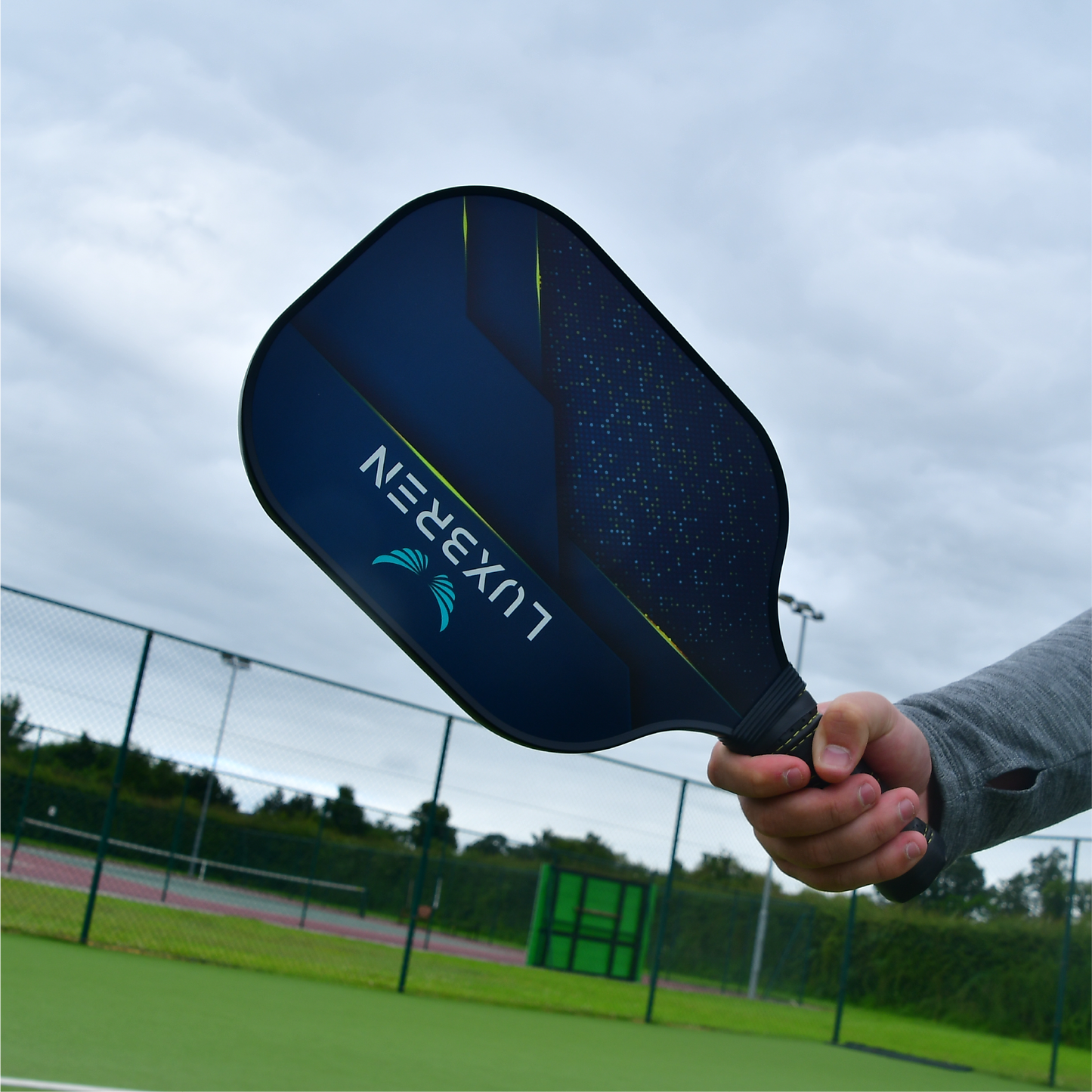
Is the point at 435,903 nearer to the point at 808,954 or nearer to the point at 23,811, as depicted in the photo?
the point at 23,811

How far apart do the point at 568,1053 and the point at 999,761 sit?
20.7 ft

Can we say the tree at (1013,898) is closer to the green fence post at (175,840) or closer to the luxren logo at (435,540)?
the green fence post at (175,840)

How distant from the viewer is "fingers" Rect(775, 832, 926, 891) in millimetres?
1145

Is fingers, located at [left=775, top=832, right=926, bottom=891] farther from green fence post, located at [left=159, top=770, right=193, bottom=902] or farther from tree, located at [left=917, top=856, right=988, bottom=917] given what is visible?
tree, located at [left=917, top=856, right=988, bottom=917]

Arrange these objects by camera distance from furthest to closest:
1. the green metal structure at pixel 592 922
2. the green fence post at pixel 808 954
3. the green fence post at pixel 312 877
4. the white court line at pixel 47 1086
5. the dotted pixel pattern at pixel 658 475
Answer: the green fence post at pixel 808 954 < the green metal structure at pixel 592 922 < the green fence post at pixel 312 877 < the white court line at pixel 47 1086 < the dotted pixel pattern at pixel 658 475

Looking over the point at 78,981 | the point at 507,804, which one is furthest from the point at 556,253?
the point at 507,804

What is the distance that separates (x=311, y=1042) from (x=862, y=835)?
508 cm

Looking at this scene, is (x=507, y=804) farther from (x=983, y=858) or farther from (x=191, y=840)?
(x=983, y=858)

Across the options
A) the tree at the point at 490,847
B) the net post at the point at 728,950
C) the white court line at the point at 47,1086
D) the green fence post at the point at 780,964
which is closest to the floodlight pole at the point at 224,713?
the tree at the point at 490,847

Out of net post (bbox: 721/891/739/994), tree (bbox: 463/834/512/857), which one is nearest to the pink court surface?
tree (bbox: 463/834/512/857)

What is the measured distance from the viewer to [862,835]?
1.13 metres

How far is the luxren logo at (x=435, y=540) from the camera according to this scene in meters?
1.12

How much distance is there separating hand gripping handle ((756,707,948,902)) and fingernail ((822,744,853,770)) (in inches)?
0.9

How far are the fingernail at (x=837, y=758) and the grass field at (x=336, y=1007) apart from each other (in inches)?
138
